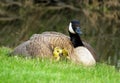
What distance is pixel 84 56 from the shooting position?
10.4 meters

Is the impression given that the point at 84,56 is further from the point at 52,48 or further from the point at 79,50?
the point at 52,48

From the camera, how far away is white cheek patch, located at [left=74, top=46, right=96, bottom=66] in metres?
10.3

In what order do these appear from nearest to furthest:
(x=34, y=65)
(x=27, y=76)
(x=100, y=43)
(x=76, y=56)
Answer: (x=27, y=76) < (x=34, y=65) < (x=76, y=56) < (x=100, y=43)

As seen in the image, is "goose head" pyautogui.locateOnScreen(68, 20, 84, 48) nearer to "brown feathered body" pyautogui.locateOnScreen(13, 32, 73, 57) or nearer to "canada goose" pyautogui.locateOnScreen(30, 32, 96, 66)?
"canada goose" pyautogui.locateOnScreen(30, 32, 96, 66)

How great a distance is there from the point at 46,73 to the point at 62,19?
41.1 ft

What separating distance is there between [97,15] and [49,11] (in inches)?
91.1

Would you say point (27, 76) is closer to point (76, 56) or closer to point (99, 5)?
point (76, 56)

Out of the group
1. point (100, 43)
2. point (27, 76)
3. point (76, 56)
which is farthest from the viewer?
point (100, 43)

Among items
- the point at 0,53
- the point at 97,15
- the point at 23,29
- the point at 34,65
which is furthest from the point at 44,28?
the point at 34,65

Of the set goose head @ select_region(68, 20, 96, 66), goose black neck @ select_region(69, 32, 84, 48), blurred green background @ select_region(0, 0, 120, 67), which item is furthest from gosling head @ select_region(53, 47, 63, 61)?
blurred green background @ select_region(0, 0, 120, 67)

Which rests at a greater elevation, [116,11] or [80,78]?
[80,78]

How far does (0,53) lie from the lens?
10.7m

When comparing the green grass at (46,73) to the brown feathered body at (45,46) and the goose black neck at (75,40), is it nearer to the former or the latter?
the brown feathered body at (45,46)

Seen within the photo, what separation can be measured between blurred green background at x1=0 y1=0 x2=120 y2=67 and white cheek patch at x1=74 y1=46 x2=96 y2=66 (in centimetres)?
715
